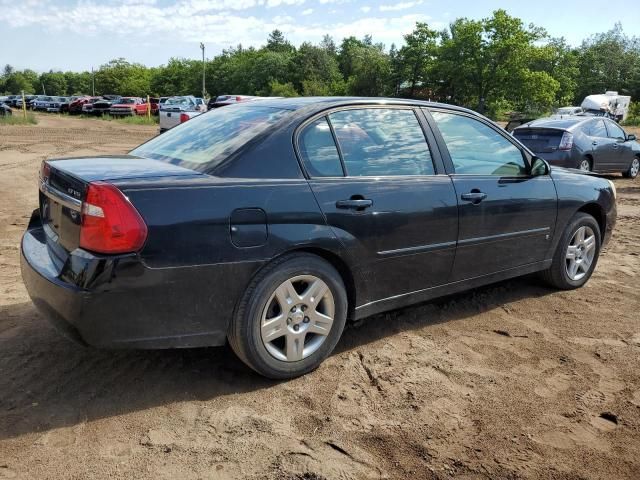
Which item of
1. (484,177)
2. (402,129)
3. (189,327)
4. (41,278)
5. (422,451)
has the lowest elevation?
(422,451)

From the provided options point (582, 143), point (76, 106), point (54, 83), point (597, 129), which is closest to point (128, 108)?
point (76, 106)

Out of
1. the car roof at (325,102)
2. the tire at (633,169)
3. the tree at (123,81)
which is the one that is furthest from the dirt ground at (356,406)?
the tree at (123,81)

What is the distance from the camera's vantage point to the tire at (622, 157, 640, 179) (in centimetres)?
1423

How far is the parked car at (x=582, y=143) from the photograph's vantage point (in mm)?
11531

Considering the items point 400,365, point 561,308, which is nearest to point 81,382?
point 400,365

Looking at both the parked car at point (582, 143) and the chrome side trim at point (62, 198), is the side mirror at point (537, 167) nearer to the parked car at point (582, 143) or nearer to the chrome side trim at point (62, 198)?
the chrome side trim at point (62, 198)

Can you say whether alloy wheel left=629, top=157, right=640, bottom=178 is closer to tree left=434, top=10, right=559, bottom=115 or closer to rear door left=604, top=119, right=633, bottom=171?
rear door left=604, top=119, right=633, bottom=171

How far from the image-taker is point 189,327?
288 cm

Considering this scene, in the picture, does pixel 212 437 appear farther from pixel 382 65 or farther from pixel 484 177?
pixel 382 65

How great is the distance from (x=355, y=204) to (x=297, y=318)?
75 centimetres

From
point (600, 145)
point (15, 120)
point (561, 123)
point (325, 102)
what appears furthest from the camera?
point (15, 120)

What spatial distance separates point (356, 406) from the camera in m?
3.01

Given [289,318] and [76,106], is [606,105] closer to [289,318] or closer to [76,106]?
[76,106]

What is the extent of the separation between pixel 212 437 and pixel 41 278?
1.21 meters
